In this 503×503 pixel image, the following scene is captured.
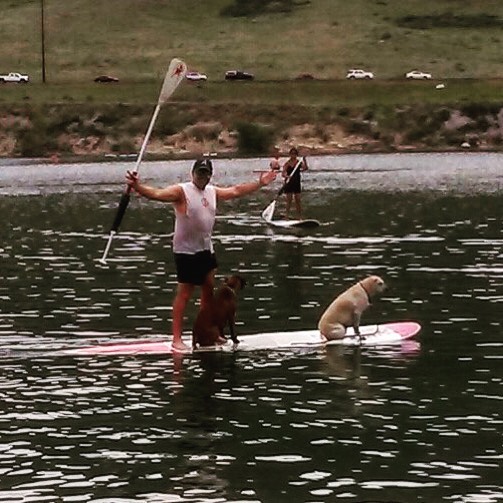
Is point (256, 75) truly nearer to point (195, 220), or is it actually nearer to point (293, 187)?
point (293, 187)

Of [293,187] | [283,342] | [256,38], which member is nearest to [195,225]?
[283,342]

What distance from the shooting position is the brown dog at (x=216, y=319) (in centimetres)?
2108

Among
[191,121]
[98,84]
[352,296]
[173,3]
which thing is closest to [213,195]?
[352,296]

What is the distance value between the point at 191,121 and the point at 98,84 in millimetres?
20780

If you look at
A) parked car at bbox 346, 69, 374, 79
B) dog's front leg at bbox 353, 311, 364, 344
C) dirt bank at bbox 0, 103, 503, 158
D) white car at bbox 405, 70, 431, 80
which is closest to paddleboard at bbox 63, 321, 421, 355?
dog's front leg at bbox 353, 311, 364, 344

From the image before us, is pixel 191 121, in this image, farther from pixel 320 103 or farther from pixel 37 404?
pixel 37 404

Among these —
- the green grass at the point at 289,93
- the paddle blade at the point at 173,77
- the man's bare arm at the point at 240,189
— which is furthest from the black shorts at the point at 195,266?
the green grass at the point at 289,93

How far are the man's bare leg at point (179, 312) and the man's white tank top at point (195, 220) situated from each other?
19.7 inches

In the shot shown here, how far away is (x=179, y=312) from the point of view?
21156 mm

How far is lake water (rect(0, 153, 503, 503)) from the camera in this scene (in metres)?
14.6

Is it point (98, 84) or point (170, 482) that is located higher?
point (98, 84)

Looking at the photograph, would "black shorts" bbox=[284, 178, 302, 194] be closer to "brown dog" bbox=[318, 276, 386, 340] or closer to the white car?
"brown dog" bbox=[318, 276, 386, 340]

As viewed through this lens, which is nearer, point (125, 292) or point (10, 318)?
point (10, 318)

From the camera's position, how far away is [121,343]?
860 inches
